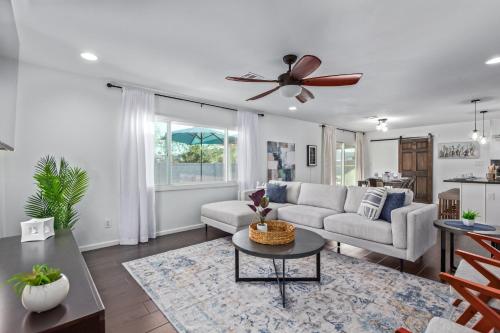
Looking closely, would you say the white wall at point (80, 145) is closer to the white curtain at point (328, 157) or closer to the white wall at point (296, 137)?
the white wall at point (296, 137)

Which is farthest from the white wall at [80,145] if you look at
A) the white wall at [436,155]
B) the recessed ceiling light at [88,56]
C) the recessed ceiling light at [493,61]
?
the white wall at [436,155]

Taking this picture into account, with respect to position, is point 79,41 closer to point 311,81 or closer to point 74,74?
point 74,74

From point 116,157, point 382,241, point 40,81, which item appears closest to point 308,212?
point 382,241

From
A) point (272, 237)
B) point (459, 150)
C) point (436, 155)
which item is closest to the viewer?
point (272, 237)

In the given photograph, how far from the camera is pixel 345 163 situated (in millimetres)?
8203

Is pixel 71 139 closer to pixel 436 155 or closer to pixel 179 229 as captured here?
pixel 179 229

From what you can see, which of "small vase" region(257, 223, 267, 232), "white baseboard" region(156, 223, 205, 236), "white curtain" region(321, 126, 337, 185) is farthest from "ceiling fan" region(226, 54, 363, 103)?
"white curtain" region(321, 126, 337, 185)

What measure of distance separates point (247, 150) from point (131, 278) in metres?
3.20

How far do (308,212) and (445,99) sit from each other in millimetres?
3333

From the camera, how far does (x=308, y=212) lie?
12.0 feet

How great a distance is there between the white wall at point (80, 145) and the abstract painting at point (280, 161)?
2092 millimetres

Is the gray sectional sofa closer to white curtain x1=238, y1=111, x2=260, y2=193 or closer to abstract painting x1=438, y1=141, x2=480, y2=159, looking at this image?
white curtain x1=238, y1=111, x2=260, y2=193

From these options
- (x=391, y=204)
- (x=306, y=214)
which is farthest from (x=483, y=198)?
(x=306, y=214)

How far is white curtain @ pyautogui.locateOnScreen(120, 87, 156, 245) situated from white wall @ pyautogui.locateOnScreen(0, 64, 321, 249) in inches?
5.1
